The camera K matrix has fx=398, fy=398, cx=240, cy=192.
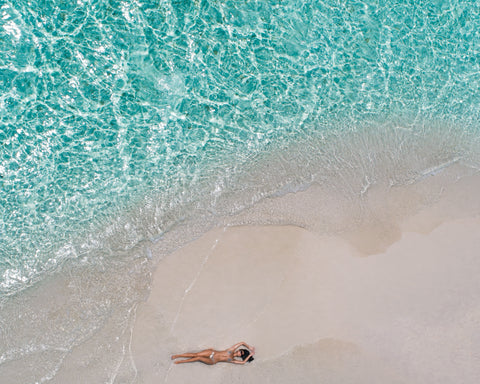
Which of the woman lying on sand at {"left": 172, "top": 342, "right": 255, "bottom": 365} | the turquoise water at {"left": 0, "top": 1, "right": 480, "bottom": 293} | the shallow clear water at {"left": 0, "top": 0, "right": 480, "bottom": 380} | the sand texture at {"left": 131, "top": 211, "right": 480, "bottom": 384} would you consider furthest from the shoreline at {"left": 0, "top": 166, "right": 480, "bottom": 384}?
the turquoise water at {"left": 0, "top": 1, "right": 480, "bottom": 293}

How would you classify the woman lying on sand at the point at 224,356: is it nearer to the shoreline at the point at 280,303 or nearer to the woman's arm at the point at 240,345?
the woman's arm at the point at 240,345

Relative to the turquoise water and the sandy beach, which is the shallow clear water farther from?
the sandy beach

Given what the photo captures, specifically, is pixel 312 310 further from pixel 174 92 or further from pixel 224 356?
pixel 174 92

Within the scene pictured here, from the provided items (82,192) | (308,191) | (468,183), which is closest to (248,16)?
(308,191)

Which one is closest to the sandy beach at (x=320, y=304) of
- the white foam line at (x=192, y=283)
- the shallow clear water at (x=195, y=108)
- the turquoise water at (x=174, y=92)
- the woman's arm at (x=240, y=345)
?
the white foam line at (x=192, y=283)

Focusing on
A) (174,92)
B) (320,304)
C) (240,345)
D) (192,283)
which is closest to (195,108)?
(174,92)

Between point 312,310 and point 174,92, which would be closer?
point 312,310

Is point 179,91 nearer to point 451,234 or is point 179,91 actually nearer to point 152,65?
point 152,65
